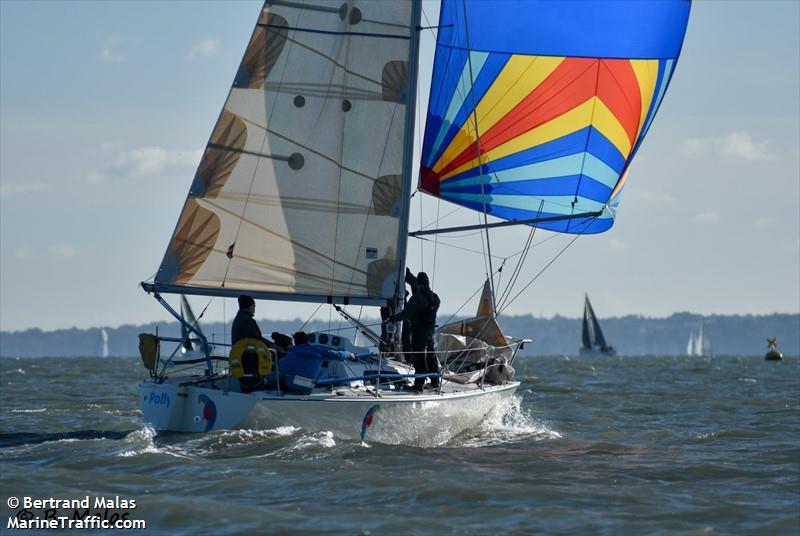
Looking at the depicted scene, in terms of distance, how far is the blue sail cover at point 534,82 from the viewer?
16.6 meters

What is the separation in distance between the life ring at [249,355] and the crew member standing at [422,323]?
5.60 ft

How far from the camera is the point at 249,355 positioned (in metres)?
13.0

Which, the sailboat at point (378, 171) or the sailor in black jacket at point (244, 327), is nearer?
the sailboat at point (378, 171)

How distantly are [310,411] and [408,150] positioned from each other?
12.1 feet

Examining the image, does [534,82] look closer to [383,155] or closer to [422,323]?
[383,155]

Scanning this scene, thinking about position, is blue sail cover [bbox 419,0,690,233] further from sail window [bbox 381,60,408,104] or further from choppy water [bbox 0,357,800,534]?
choppy water [bbox 0,357,800,534]

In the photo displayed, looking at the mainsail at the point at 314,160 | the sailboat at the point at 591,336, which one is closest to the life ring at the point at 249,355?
the mainsail at the point at 314,160

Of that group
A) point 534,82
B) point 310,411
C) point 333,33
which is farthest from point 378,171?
point 310,411

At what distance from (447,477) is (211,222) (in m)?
4.49

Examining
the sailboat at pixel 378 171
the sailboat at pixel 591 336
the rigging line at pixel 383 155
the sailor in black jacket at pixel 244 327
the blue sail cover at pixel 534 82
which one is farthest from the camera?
the sailboat at pixel 591 336

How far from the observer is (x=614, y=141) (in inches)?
672

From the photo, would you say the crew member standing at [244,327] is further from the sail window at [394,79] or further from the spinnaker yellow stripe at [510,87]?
the spinnaker yellow stripe at [510,87]

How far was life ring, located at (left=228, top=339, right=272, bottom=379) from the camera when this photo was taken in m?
12.9

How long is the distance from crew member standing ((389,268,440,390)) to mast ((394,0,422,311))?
0.60 metres
